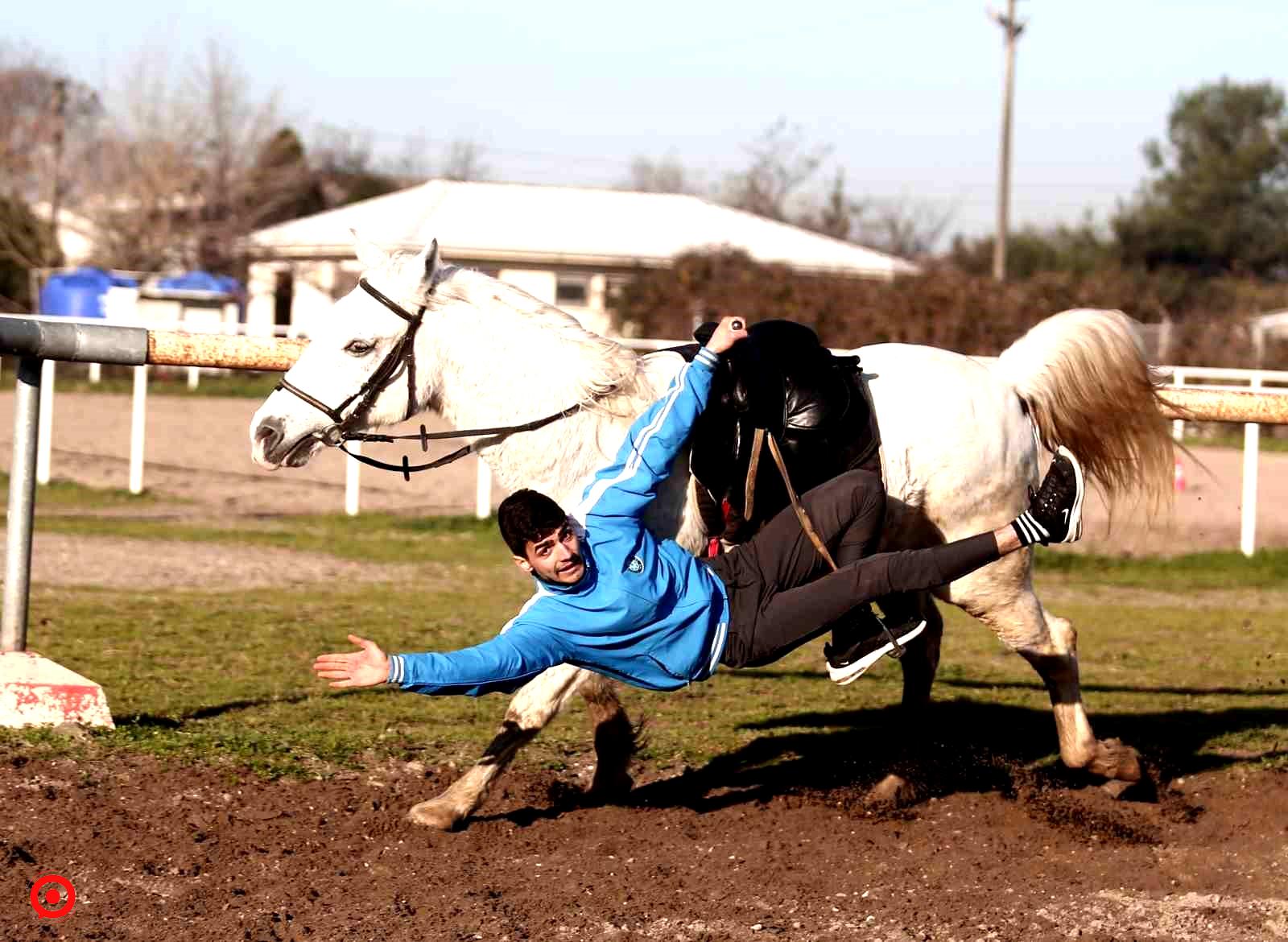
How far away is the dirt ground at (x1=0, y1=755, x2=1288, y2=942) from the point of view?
4277mm

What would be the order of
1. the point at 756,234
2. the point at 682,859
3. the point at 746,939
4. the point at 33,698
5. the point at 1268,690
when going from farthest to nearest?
the point at 756,234 → the point at 1268,690 → the point at 33,698 → the point at 682,859 → the point at 746,939

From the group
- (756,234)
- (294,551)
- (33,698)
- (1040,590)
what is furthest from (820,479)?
(756,234)

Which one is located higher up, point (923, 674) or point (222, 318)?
point (222, 318)

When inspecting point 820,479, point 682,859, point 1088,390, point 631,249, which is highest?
point 631,249

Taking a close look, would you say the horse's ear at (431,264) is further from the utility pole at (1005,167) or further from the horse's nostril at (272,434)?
the utility pole at (1005,167)

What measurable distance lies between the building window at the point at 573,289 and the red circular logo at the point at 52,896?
117 feet

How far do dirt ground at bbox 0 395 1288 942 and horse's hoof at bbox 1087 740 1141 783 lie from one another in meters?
0.11

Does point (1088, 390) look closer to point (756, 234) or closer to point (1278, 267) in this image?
point (756, 234)

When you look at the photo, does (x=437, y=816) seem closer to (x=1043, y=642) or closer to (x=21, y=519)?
(x=21, y=519)

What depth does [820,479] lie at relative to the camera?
17.7 feet

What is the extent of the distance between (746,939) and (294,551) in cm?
922

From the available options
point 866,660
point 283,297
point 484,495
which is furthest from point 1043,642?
point 283,297

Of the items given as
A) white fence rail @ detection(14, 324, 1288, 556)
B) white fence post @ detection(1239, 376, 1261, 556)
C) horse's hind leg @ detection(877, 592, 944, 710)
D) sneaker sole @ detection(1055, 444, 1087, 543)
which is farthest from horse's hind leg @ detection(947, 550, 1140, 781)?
white fence post @ detection(1239, 376, 1261, 556)

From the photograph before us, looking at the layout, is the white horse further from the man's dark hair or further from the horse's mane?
the man's dark hair
